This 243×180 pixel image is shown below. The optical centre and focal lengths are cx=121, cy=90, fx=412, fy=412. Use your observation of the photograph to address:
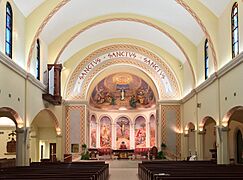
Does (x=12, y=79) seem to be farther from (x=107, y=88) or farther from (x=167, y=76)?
(x=107, y=88)

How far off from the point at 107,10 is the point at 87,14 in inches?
49.7

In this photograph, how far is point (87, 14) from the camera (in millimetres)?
23672

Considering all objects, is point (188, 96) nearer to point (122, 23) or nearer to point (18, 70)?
point (122, 23)

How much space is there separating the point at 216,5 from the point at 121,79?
18808mm

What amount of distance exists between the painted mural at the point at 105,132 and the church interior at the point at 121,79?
0.30ft

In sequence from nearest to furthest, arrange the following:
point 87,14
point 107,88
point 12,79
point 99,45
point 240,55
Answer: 1. point 240,55
2. point 12,79
3. point 87,14
4. point 99,45
5. point 107,88

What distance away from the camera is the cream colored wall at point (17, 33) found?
16516 mm

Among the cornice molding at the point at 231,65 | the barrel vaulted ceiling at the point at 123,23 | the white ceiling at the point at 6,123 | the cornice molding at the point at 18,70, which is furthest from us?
the white ceiling at the point at 6,123

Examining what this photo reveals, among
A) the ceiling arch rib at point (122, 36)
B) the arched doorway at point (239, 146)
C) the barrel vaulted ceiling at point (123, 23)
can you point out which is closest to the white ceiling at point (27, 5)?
the barrel vaulted ceiling at point (123, 23)

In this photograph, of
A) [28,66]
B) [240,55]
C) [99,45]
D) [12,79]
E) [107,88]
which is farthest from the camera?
[107,88]

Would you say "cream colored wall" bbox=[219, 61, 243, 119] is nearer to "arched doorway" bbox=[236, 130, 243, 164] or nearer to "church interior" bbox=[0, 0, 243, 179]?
"church interior" bbox=[0, 0, 243, 179]

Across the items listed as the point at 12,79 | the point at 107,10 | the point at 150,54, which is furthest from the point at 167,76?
the point at 12,79

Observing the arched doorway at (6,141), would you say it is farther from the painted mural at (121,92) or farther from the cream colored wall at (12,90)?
the painted mural at (121,92)

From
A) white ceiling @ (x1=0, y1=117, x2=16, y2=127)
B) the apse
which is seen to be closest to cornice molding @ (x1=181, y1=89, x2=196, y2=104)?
the apse
